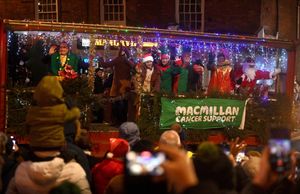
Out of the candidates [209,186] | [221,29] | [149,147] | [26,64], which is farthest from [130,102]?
[221,29]

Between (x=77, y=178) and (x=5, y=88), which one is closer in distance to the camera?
(x=77, y=178)

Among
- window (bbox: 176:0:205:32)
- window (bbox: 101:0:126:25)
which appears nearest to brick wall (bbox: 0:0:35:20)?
window (bbox: 101:0:126:25)

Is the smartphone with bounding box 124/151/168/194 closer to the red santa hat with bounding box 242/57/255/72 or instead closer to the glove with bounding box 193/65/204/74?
the glove with bounding box 193/65/204/74

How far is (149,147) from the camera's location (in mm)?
4922

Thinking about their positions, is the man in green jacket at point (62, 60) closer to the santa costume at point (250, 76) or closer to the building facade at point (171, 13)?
the santa costume at point (250, 76)

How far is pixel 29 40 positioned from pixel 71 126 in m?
5.95

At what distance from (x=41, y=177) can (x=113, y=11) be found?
17866mm

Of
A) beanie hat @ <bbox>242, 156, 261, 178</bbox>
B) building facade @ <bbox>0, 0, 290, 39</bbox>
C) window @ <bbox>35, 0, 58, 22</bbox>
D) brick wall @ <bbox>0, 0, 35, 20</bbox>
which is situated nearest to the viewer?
beanie hat @ <bbox>242, 156, 261, 178</bbox>

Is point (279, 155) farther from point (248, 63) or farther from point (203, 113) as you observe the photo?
point (248, 63)

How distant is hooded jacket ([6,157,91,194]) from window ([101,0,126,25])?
17.4 metres

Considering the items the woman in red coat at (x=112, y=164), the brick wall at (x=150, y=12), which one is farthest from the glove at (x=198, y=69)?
the brick wall at (x=150, y=12)

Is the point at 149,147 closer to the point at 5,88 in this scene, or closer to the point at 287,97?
the point at 5,88

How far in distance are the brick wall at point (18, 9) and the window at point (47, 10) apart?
11.0 inches

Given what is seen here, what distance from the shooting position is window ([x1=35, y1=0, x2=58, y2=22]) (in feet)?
70.4
